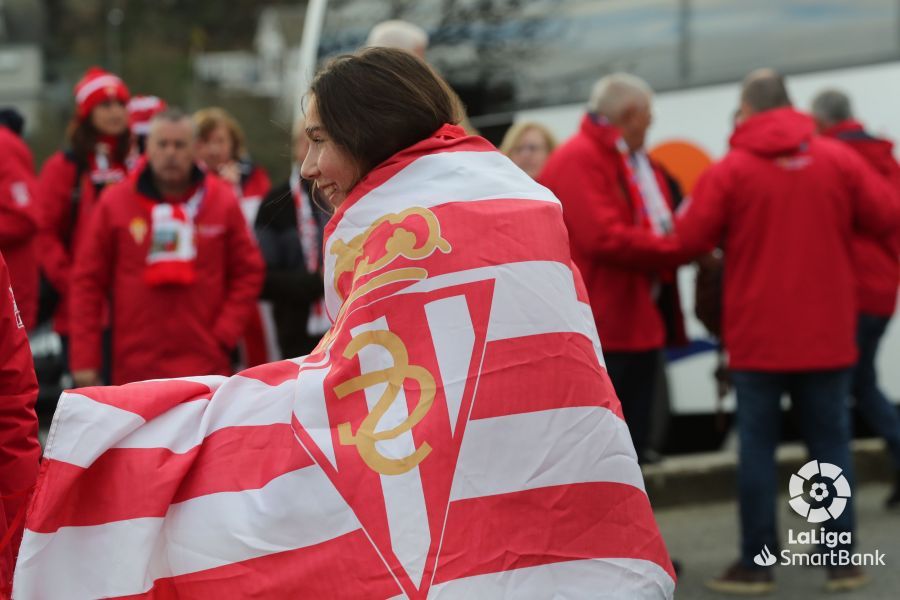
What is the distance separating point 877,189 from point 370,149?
376 centimetres

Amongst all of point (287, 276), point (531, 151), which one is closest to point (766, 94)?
point (531, 151)

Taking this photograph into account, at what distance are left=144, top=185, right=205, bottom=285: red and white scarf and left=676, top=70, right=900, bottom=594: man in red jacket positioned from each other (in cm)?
213

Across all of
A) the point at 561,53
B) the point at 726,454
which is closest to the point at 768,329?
the point at 726,454

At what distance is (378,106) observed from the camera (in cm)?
315

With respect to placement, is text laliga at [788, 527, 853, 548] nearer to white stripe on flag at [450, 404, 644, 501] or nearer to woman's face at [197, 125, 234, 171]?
white stripe on flag at [450, 404, 644, 501]

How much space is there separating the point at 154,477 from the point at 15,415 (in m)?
0.52

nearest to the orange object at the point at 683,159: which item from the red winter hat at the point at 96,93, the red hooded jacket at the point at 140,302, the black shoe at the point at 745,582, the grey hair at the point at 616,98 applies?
the grey hair at the point at 616,98

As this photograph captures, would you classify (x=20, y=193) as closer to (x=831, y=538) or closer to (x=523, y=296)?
(x=831, y=538)

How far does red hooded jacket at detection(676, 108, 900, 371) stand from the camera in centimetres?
614

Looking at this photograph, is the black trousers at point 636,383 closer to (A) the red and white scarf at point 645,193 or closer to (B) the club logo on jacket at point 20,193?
(A) the red and white scarf at point 645,193

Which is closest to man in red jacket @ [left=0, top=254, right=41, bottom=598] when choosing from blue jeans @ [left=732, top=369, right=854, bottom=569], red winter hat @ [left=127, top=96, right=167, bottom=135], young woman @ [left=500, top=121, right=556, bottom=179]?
blue jeans @ [left=732, top=369, right=854, bottom=569]

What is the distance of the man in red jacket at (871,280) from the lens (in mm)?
7672

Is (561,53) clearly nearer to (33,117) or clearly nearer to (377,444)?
(377,444)

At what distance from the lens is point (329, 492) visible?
290 cm
